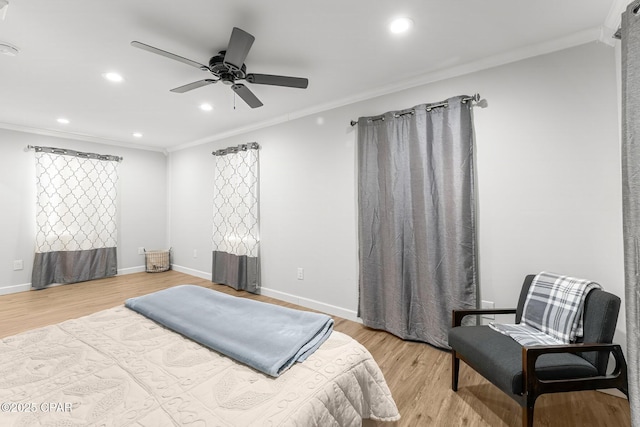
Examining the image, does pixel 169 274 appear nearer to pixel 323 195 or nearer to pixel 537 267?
pixel 323 195

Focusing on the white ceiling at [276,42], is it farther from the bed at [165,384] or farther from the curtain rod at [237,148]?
the bed at [165,384]

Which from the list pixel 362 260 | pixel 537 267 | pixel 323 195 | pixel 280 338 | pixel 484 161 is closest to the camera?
pixel 280 338

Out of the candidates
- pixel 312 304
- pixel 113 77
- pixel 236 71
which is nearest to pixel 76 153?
pixel 113 77

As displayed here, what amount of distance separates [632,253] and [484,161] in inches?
51.7

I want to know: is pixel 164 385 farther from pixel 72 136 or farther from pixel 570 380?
pixel 72 136

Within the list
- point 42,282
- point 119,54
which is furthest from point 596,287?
point 42,282

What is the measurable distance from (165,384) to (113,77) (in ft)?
9.20

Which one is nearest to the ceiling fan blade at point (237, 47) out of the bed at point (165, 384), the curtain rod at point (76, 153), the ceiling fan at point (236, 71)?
the ceiling fan at point (236, 71)

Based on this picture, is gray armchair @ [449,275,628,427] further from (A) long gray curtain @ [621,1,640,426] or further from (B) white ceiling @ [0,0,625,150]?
(B) white ceiling @ [0,0,625,150]

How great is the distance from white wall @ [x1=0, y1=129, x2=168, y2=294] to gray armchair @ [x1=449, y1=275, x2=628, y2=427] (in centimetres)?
569

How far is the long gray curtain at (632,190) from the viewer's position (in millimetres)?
1153

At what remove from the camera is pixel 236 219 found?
4.23m

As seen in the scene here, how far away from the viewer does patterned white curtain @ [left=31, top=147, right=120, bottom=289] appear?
13.7 ft

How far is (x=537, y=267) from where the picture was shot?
2145 millimetres
